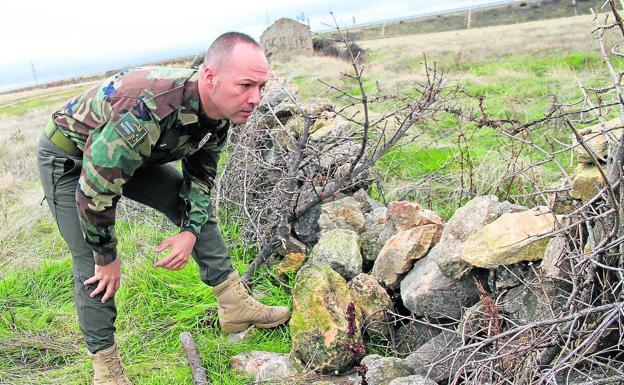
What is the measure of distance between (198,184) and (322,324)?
38.8 inches

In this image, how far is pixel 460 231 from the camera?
2805mm

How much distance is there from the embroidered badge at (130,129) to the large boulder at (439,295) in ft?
5.21

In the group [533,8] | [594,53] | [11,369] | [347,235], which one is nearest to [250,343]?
[347,235]

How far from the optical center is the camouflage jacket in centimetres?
210

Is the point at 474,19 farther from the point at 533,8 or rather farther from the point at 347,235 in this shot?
the point at 347,235

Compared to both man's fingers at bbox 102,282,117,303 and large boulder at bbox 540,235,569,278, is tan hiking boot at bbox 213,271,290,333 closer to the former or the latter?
man's fingers at bbox 102,282,117,303

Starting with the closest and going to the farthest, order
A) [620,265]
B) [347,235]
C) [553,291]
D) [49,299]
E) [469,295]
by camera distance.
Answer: [620,265], [553,291], [469,295], [347,235], [49,299]

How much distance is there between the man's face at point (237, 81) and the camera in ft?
7.00

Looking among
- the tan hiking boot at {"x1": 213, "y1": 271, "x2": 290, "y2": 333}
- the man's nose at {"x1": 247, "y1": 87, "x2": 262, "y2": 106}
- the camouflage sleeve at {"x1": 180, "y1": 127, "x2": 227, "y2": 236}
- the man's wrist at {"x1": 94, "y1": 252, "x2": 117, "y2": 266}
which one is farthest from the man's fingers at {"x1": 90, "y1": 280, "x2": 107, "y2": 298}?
the man's nose at {"x1": 247, "y1": 87, "x2": 262, "y2": 106}

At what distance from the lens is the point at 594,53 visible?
42.2ft

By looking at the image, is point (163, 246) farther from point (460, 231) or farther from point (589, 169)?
point (589, 169)

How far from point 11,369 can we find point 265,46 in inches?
534

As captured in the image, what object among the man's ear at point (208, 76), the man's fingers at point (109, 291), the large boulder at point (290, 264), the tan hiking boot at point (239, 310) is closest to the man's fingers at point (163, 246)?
the man's fingers at point (109, 291)

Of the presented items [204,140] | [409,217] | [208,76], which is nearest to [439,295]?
[409,217]
